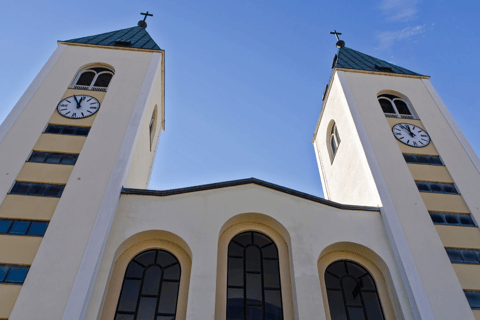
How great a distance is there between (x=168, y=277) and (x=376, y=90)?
444 inches

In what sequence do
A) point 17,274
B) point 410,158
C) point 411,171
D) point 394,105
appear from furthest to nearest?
point 394,105, point 410,158, point 411,171, point 17,274

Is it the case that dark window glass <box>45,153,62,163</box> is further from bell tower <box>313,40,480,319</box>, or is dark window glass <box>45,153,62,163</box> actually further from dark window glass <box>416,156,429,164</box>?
dark window glass <box>416,156,429,164</box>

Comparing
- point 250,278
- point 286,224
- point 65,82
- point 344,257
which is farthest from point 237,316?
point 65,82

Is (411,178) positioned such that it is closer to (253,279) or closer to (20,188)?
(253,279)

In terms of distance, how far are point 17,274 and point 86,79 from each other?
8.72 meters

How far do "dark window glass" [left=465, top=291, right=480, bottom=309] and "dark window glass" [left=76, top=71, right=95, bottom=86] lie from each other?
1387cm

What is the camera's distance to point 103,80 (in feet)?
53.0

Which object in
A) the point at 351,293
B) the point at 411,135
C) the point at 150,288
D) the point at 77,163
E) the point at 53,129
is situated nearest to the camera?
the point at 150,288

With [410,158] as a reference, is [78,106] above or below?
above

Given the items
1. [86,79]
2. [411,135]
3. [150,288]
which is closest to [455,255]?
[411,135]

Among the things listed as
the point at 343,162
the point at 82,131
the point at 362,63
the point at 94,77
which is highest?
the point at 362,63

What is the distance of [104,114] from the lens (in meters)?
13.8

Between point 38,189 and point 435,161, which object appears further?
point 435,161

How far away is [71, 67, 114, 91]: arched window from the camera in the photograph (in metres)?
15.6
